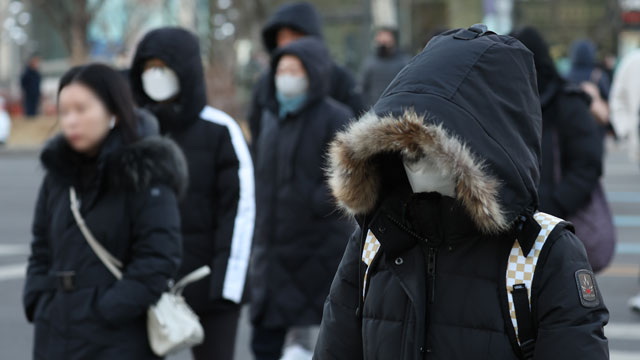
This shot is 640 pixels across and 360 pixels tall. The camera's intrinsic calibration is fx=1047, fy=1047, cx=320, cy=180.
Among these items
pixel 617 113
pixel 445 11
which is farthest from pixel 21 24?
pixel 617 113

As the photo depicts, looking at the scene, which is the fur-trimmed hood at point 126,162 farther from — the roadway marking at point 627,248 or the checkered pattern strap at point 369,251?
the roadway marking at point 627,248

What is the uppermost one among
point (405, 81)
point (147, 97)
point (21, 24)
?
point (405, 81)

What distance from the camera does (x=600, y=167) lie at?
559 centimetres

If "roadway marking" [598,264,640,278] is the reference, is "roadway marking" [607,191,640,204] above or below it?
below

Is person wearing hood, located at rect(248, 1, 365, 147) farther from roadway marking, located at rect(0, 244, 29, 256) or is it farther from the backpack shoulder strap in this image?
roadway marking, located at rect(0, 244, 29, 256)

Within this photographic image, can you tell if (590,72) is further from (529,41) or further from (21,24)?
(21,24)

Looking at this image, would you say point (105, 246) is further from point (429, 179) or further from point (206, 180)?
point (429, 179)

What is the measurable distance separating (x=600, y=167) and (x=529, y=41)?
78cm

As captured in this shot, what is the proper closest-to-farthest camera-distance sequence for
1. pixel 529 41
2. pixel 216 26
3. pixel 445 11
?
pixel 529 41 < pixel 216 26 < pixel 445 11

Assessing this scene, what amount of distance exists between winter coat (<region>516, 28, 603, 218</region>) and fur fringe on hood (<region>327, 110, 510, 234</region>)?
3083mm

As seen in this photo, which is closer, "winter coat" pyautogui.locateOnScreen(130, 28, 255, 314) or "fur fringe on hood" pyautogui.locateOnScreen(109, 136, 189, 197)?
"fur fringe on hood" pyautogui.locateOnScreen(109, 136, 189, 197)

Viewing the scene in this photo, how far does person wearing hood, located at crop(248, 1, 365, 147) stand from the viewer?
21.3 feet

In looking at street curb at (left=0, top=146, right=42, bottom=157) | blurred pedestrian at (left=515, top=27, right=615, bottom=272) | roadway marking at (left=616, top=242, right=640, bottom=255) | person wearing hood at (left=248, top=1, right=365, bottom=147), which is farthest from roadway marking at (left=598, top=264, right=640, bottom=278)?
street curb at (left=0, top=146, right=42, bottom=157)

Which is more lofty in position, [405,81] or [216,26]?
[405,81]
